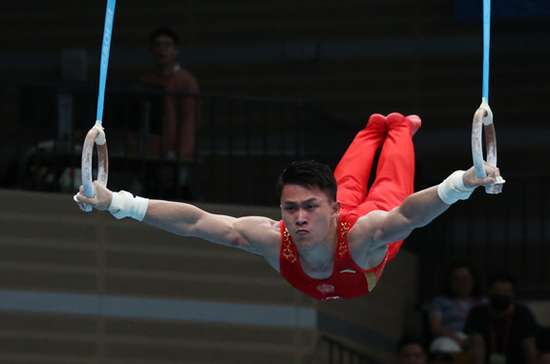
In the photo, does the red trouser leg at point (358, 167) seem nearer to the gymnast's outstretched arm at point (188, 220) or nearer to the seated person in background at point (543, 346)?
the gymnast's outstretched arm at point (188, 220)

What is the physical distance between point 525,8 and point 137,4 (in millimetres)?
3512

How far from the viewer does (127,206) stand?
3.26 m

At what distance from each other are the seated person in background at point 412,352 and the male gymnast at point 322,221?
98.7 inches

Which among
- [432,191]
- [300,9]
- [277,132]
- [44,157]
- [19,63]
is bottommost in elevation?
[432,191]

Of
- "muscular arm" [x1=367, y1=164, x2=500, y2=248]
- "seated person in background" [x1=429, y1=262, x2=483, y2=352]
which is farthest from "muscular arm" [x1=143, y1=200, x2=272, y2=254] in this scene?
"seated person in background" [x1=429, y1=262, x2=483, y2=352]

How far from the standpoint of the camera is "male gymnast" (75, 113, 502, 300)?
3.12 metres

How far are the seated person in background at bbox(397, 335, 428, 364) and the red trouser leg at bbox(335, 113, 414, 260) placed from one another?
2357 mm

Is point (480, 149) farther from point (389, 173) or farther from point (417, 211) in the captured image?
point (389, 173)

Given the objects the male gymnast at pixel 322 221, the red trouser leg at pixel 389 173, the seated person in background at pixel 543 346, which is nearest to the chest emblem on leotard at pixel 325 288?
the male gymnast at pixel 322 221

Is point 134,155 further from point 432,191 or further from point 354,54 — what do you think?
point 432,191

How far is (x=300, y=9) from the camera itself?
7949mm

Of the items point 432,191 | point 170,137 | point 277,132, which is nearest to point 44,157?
point 170,137

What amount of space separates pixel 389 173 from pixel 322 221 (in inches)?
29.1

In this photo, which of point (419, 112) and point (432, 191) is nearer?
point (432, 191)
